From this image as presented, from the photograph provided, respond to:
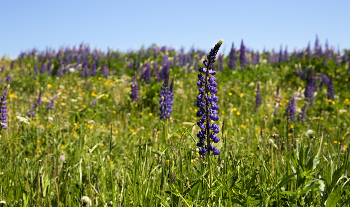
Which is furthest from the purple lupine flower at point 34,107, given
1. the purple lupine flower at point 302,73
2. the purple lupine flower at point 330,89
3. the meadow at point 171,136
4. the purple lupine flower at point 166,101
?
the purple lupine flower at point 302,73

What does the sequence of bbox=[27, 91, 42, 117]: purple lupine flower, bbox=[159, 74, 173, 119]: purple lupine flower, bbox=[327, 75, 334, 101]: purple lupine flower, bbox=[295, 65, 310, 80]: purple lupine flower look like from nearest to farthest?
bbox=[159, 74, 173, 119]: purple lupine flower
bbox=[27, 91, 42, 117]: purple lupine flower
bbox=[327, 75, 334, 101]: purple lupine flower
bbox=[295, 65, 310, 80]: purple lupine flower

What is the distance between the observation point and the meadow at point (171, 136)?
1.78m

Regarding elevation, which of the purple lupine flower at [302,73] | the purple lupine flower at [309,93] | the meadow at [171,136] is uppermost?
the purple lupine flower at [302,73]

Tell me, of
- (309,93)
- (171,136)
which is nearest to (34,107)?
(171,136)

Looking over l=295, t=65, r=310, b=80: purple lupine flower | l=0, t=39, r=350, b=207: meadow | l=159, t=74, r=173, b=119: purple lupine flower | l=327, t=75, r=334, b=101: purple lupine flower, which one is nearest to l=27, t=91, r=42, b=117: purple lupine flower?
l=0, t=39, r=350, b=207: meadow

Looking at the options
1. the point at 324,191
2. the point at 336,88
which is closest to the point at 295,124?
the point at 324,191

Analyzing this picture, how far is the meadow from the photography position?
1.78 meters

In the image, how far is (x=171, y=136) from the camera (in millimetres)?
2072

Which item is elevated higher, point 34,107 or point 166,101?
point 166,101

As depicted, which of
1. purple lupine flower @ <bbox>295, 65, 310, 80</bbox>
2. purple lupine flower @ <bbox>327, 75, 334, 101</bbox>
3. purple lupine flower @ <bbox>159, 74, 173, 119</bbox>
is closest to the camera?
purple lupine flower @ <bbox>159, 74, 173, 119</bbox>

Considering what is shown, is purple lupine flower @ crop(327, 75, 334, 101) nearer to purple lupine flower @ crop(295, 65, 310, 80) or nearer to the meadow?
the meadow

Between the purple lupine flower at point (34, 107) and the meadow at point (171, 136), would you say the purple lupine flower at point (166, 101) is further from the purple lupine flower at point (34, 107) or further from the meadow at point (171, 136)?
the purple lupine flower at point (34, 107)

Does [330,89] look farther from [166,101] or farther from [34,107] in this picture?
[34,107]

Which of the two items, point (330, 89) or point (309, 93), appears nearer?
point (309, 93)
